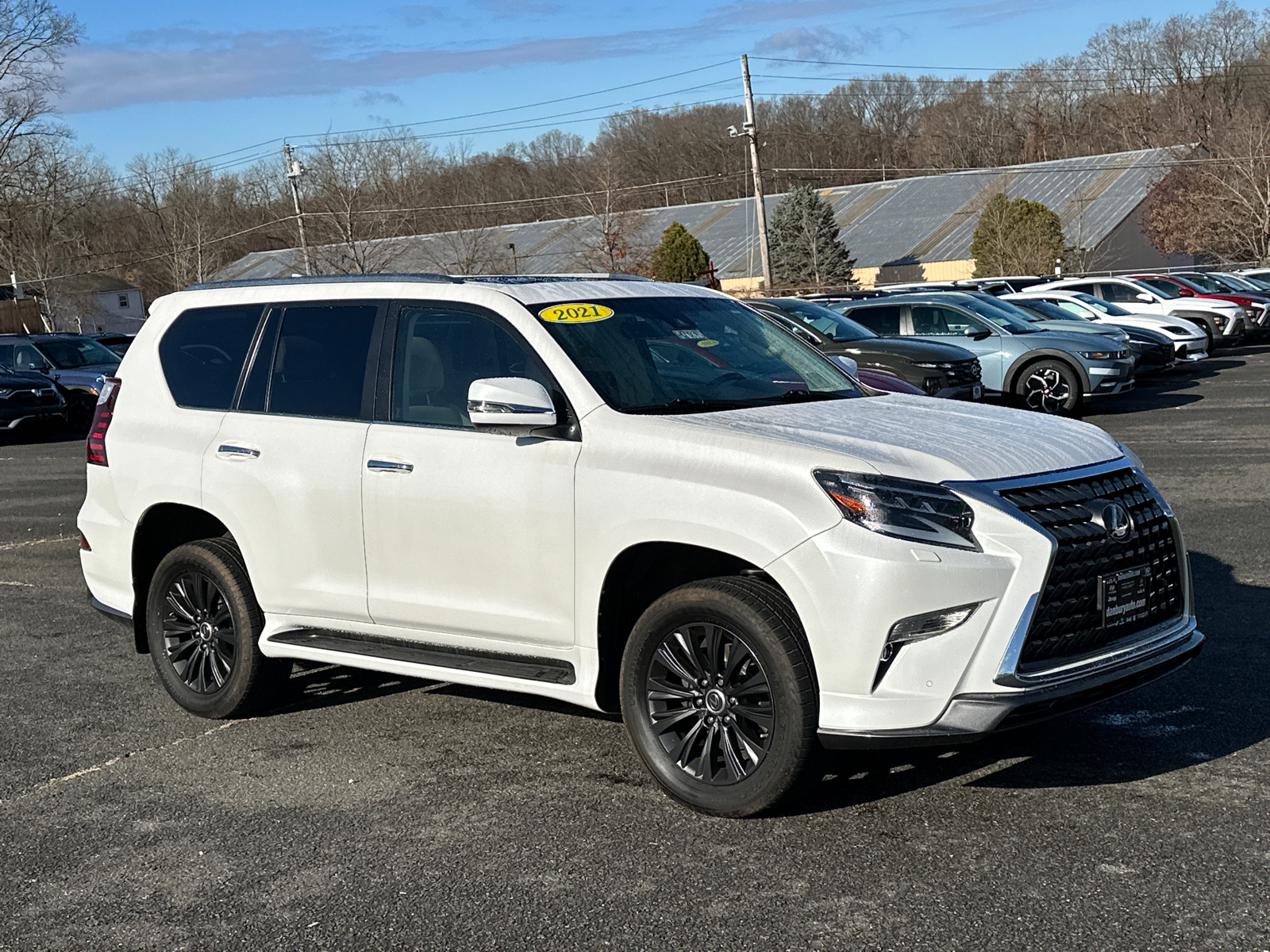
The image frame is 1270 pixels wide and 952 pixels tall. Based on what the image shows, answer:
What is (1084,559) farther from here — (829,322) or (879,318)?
(879,318)

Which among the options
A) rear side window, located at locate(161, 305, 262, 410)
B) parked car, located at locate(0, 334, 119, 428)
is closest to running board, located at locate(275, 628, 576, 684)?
rear side window, located at locate(161, 305, 262, 410)

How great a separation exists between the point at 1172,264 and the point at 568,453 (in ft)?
212

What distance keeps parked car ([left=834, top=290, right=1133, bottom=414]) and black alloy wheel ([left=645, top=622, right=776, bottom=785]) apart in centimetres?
1443

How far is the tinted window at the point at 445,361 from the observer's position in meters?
5.23

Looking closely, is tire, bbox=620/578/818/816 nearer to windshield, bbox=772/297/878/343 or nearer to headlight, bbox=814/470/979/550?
headlight, bbox=814/470/979/550

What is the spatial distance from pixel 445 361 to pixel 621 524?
1.21m

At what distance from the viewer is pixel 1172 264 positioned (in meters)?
63.1

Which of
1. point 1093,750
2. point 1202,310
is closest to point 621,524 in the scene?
point 1093,750

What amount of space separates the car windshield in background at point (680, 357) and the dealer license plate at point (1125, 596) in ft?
4.81

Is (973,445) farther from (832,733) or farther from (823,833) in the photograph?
(823,833)

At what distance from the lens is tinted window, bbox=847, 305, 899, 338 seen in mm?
19781

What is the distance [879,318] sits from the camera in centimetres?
2006

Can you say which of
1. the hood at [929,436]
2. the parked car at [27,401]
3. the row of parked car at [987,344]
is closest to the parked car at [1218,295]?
the row of parked car at [987,344]

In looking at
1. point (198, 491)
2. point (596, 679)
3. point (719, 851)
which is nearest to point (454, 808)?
point (596, 679)
